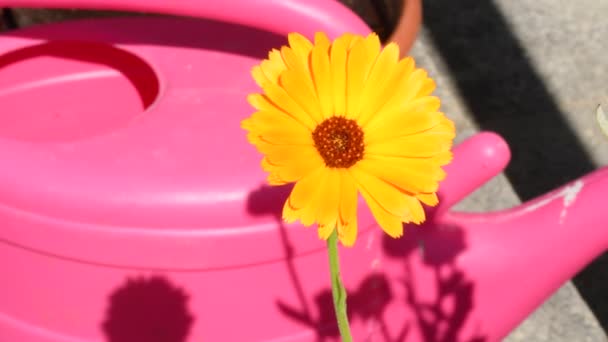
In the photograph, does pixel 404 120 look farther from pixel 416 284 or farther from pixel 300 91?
pixel 416 284

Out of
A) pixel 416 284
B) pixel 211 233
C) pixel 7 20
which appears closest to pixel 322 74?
pixel 211 233

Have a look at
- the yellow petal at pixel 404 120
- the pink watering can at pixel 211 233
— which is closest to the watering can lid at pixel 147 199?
the pink watering can at pixel 211 233

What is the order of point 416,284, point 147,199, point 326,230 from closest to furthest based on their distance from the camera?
point 326,230, point 147,199, point 416,284

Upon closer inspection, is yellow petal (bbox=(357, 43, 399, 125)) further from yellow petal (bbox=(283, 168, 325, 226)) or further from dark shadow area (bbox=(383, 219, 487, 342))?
dark shadow area (bbox=(383, 219, 487, 342))

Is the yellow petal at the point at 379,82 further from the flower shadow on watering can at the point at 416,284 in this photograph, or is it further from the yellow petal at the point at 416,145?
the flower shadow on watering can at the point at 416,284

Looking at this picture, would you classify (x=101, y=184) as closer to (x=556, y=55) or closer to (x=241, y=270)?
(x=241, y=270)

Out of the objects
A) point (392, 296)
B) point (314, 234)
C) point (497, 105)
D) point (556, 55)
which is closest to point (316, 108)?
point (314, 234)
